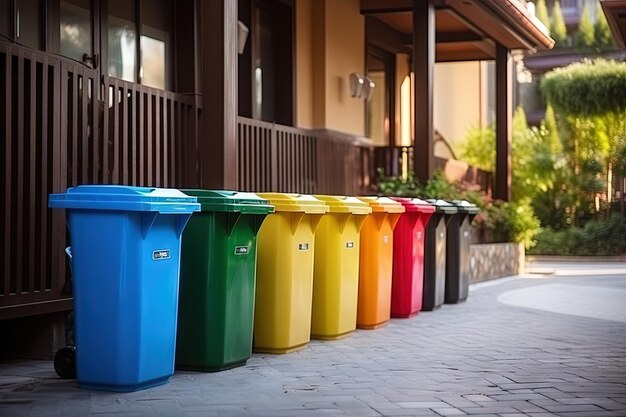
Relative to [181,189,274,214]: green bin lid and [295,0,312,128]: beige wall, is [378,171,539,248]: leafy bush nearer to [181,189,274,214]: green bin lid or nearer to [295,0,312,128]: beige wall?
[295,0,312,128]: beige wall

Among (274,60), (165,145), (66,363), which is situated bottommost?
(66,363)

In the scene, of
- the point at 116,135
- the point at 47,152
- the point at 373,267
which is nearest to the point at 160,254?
the point at 47,152

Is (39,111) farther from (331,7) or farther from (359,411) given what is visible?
(331,7)

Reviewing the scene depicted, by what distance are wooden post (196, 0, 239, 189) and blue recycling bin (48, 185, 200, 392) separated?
7.59 feet

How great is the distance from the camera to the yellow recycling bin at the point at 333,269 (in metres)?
9.55

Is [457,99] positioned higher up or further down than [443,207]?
higher up

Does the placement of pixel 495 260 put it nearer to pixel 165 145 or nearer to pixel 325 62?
pixel 325 62

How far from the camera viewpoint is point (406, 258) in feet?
38.0

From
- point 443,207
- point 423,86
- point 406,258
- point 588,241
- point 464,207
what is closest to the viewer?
point 406,258

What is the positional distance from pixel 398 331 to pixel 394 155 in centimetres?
725

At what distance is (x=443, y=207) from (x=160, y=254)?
20.4ft

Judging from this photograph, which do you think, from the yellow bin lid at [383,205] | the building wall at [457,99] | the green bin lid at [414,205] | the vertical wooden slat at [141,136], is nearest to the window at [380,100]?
the building wall at [457,99]

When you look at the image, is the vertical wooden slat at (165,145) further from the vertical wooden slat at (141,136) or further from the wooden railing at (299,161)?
the wooden railing at (299,161)

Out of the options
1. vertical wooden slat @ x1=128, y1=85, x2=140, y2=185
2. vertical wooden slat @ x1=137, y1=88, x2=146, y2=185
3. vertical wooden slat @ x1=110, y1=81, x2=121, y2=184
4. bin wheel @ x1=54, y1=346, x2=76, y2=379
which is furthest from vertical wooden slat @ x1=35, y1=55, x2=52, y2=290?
vertical wooden slat @ x1=137, y1=88, x2=146, y2=185
